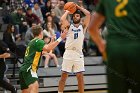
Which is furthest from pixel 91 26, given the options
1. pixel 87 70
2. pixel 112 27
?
pixel 87 70

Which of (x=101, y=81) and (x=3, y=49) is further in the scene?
(x=101, y=81)

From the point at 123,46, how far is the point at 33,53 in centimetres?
428

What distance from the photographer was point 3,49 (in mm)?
9023

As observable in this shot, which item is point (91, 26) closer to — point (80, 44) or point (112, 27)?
point (112, 27)

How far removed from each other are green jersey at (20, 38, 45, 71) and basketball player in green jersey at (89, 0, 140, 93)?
393 cm

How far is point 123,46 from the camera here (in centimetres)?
302

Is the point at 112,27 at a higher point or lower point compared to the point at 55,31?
higher

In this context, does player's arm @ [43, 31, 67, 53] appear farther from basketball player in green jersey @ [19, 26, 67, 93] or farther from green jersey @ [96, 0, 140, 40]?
green jersey @ [96, 0, 140, 40]

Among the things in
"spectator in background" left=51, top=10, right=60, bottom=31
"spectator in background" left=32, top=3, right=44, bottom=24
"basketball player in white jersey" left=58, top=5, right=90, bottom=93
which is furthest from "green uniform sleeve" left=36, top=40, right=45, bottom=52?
"spectator in background" left=32, top=3, right=44, bottom=24

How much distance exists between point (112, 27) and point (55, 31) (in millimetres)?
10530

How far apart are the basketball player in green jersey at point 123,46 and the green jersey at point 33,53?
3.93 metres

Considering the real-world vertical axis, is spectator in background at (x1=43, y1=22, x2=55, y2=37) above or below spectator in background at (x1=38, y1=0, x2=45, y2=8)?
below

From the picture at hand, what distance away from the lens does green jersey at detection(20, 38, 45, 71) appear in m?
7.04

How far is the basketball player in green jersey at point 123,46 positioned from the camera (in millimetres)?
3016
